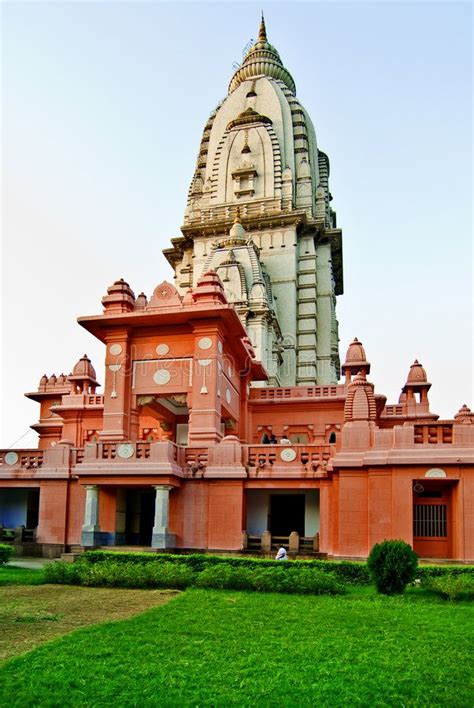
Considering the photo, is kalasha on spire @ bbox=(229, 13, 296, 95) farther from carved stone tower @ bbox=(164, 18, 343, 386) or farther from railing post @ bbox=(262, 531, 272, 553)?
railing post @ bbox=(262, 531, 272, 553)

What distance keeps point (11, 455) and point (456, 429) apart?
15.4 meters

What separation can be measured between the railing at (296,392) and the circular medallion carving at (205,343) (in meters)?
6.46

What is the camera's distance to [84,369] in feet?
112

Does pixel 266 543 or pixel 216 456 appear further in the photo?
pixel 216 456

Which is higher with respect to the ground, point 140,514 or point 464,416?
point 464,416

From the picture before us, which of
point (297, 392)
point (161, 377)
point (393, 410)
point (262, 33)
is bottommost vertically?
point (393, 410)

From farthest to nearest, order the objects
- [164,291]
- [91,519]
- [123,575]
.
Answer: [164,291]
[91,519]
[123,575]

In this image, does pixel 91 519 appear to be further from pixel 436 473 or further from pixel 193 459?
pixel 436 473

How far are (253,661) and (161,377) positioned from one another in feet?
59.7

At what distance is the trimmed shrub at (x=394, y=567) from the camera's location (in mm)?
14188

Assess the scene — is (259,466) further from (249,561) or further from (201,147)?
(201,147)

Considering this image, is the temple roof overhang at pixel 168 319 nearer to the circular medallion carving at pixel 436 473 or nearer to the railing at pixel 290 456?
the railing at pixel 290 456

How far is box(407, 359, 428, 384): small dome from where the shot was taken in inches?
1214

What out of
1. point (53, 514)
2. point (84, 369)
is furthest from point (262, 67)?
point (53, 514)
